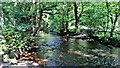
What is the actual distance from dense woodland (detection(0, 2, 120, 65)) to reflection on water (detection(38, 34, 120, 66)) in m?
0.11

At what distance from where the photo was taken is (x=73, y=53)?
3.56 meters

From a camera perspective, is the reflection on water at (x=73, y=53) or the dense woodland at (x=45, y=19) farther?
the reflection on water at (x=73, y=53)

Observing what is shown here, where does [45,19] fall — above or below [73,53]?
above

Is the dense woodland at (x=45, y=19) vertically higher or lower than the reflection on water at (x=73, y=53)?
→ higher

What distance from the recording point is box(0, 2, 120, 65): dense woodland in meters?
3.26

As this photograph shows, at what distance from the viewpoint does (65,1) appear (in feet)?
Answer: 11.1

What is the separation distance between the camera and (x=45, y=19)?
11.0ft

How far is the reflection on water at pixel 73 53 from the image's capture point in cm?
346

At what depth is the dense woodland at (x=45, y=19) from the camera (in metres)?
3.26

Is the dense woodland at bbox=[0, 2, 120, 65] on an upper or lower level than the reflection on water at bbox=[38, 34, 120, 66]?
upper

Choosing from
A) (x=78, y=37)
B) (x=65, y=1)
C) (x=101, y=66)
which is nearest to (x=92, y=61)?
(x=101, y=66)

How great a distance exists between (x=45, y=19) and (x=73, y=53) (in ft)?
1.97

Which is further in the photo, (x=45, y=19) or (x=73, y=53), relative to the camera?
(x=73, y=53)

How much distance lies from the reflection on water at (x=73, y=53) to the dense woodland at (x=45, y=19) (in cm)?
11
